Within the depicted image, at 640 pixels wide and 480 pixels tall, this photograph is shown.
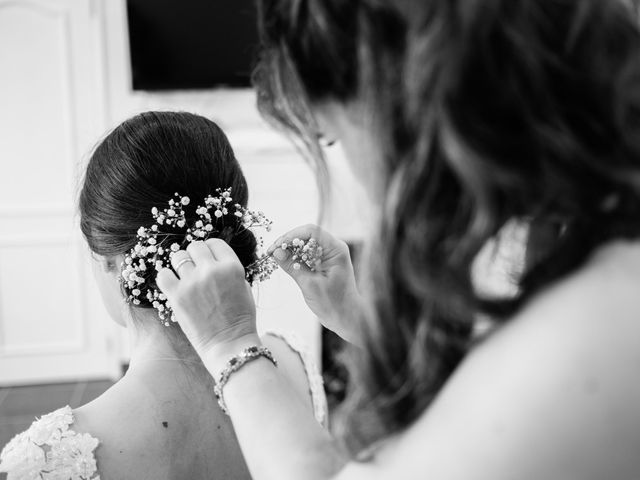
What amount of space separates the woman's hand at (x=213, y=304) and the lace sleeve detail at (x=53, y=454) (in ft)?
1.18

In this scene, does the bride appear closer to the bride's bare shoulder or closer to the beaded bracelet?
the bride's bare shoulder

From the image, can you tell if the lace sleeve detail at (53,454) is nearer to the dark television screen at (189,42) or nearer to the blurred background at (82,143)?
the blurred background at (82,143)

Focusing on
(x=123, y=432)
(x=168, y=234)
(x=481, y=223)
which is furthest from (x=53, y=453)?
(x=481, y=223)

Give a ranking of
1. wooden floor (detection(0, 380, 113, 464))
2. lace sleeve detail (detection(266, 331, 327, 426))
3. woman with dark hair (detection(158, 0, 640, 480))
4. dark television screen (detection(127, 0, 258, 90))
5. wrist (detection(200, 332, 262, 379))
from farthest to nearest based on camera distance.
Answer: dark television screen (detection(127, 0, 258, 90)) < wooden floor (detection(0, 380, 113, 464)) < lace sleeve detail (detection(266, 331, 327, 426)) < wrist (detection(200, 332, 262, 379)) < woman with dark hair (detection(158, 0, 640, 480))

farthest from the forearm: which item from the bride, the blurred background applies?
the blurred background

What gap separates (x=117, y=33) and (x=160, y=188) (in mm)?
3072

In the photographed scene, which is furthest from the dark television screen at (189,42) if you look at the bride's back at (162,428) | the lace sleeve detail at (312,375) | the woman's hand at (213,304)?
the woman's hand at (213,304)

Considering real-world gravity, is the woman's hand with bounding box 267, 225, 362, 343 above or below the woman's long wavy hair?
below

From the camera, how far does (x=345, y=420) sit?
71 centimetres

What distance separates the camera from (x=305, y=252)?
48.2 inches

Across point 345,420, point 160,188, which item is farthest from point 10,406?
point 345,420

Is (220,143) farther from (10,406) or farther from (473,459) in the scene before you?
(10,406)

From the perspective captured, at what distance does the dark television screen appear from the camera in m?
3.55

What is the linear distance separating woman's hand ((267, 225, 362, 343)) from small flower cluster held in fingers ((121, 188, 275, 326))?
11cm
